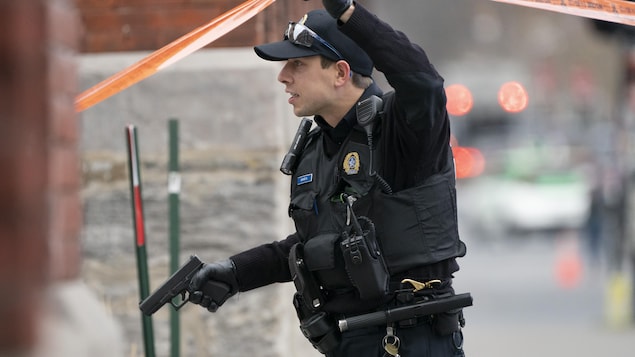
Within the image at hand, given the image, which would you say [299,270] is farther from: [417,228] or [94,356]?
[94,356]

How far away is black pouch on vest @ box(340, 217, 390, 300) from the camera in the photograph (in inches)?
125

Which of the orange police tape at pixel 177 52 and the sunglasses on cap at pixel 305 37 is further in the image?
the orange police tape at pixel 177 52

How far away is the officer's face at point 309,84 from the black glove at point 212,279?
1.85ft

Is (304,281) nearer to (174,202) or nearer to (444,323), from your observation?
(444,323)

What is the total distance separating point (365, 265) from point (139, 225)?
1.60m

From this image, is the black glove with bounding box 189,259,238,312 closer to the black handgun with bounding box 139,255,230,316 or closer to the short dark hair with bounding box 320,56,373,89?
the black handgun with bounding box 139,255,230,316

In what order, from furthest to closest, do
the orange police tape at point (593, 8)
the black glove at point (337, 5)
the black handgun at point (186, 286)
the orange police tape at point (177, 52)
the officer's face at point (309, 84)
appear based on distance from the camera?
the orange police tape at point (177, 52), the orange police tape at point (593, 8), the black handgun at point (186, 286), the officer's face at point (309, 84), the black glove at point (337, 5)

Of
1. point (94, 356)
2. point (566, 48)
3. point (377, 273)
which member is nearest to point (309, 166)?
point (377, 273)

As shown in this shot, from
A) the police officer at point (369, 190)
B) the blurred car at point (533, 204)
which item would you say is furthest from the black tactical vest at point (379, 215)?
the blurred car at point (533, 204)

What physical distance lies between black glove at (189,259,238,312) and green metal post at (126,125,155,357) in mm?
827

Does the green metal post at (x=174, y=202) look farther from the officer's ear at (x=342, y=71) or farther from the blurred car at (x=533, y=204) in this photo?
the blurred car at (x=533, y=204)

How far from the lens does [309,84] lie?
356 centimetres

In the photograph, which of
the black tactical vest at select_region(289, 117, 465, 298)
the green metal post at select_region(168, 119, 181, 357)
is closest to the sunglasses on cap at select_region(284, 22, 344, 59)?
the black tactical vest at select_region(289, 117, 465, 298)

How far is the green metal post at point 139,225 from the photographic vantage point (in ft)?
14.5
